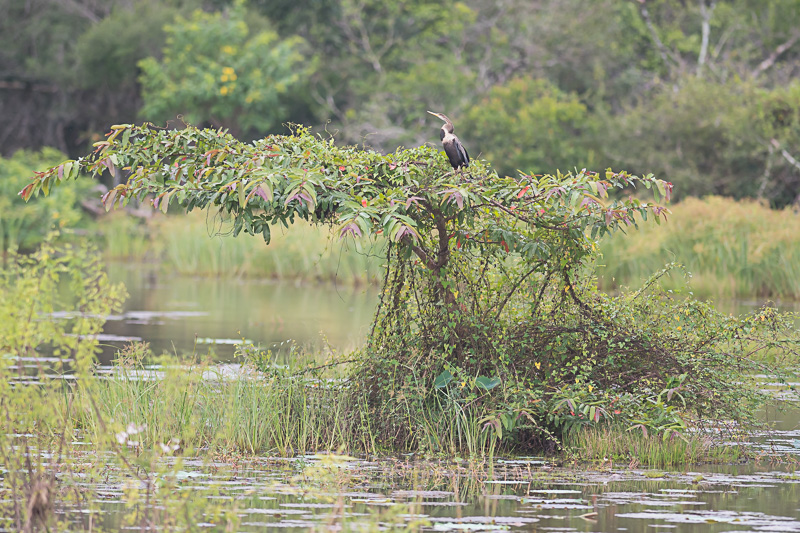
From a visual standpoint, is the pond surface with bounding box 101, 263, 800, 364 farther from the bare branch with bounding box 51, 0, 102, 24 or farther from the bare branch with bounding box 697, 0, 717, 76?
the bare branch with bounding box 51, 0, 102, 24

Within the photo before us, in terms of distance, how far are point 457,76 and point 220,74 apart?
8149mm

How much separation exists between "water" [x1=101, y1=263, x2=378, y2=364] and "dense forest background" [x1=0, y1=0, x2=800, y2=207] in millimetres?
10106

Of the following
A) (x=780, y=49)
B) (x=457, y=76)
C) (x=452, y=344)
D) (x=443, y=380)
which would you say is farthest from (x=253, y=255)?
(x=443, y=380)

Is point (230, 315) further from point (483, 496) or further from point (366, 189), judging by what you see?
point (483, 496)

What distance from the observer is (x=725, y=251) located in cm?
2058

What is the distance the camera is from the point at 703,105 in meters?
29.5

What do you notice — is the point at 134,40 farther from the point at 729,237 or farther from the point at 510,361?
the point at 510,361

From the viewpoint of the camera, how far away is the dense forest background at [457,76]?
29.9 metres

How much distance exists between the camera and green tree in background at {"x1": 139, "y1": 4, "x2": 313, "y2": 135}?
38125 millimetres

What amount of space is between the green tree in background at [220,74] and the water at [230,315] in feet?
41.0

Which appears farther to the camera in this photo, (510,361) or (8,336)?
(510,361)

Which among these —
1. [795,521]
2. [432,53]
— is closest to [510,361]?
[795,521]

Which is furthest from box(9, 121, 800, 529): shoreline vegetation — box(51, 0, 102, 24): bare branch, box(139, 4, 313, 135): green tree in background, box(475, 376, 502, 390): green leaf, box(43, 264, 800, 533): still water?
box(51, 0, 102, 24): bare branch

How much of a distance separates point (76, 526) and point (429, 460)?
Answer: 113 inches
